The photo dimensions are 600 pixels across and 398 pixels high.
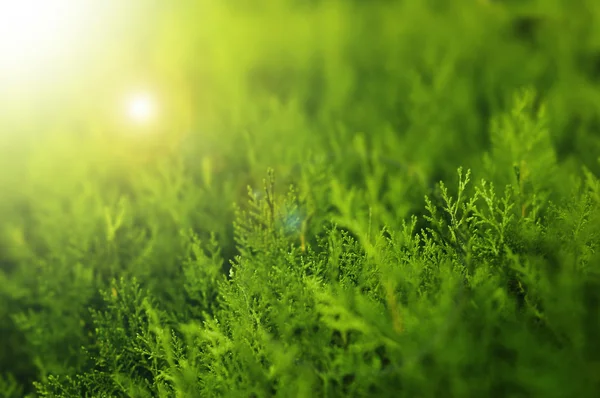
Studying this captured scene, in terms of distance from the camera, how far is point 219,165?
7.79 ft

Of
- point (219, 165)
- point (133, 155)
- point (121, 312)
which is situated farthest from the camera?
point (133, 155)

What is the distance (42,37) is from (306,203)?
2.41 meters

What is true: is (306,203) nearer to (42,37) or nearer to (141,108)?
(141,108)

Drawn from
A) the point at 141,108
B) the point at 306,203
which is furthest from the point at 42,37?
the point at 306,203

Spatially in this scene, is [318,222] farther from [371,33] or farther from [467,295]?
[371,33]

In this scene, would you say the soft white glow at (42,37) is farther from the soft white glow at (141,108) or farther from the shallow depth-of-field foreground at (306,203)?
the soft white glow at (141,108)

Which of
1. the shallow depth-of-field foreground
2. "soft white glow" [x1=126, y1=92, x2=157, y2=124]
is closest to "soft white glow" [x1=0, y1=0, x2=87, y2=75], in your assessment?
the shallow depth-of-field foreground

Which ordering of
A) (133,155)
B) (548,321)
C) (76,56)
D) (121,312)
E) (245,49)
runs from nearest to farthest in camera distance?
(548,321) < (121,312) < (133,155) < (245,49) < (76,56)

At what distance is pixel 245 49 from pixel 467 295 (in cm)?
222

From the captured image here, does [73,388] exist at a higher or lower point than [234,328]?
lower

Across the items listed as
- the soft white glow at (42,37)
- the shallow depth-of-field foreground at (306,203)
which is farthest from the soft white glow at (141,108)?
the soft white glow at (42,37)

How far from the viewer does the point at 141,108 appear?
273 cm

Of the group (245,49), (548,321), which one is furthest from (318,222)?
(245,49)

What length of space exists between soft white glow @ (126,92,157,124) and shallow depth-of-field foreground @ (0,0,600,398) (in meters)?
0.01
